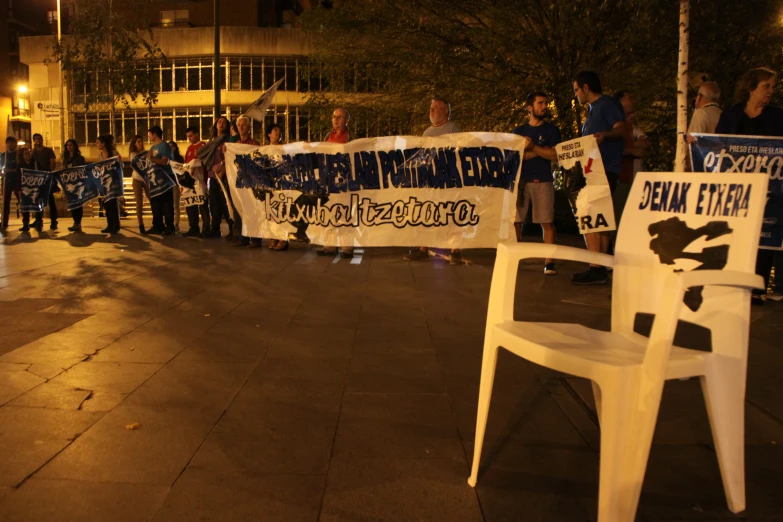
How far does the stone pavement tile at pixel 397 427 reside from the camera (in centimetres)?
292

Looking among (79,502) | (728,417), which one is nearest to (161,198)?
(79,502)

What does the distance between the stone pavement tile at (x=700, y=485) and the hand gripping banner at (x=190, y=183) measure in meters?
10.3

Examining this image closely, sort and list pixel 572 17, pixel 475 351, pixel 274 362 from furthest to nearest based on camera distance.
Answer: pixel 572 17
pixel 475 351
pixel 274 362

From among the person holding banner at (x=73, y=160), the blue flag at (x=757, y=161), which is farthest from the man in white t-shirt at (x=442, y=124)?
the person holding banner at (x=73, y=160)

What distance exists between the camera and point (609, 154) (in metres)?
6.96

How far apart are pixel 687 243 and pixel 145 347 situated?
134 inches

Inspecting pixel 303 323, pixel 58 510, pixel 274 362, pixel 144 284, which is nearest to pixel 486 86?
pixel 144 284

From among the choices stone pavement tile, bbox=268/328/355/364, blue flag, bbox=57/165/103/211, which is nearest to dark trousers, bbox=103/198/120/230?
blue flag, bbox=57/165/103/211

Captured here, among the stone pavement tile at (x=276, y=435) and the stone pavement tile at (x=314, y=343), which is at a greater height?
the stone pavement tile at (x=276, y=435)

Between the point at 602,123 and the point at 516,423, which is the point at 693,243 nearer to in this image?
the point at 516,423

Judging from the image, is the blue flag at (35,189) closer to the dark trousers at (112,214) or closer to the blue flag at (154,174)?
the dark trousers at (112,214)

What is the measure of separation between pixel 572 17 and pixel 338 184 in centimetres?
673

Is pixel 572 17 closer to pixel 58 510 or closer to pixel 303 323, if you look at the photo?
pixel 303 323

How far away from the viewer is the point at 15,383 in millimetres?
3748
